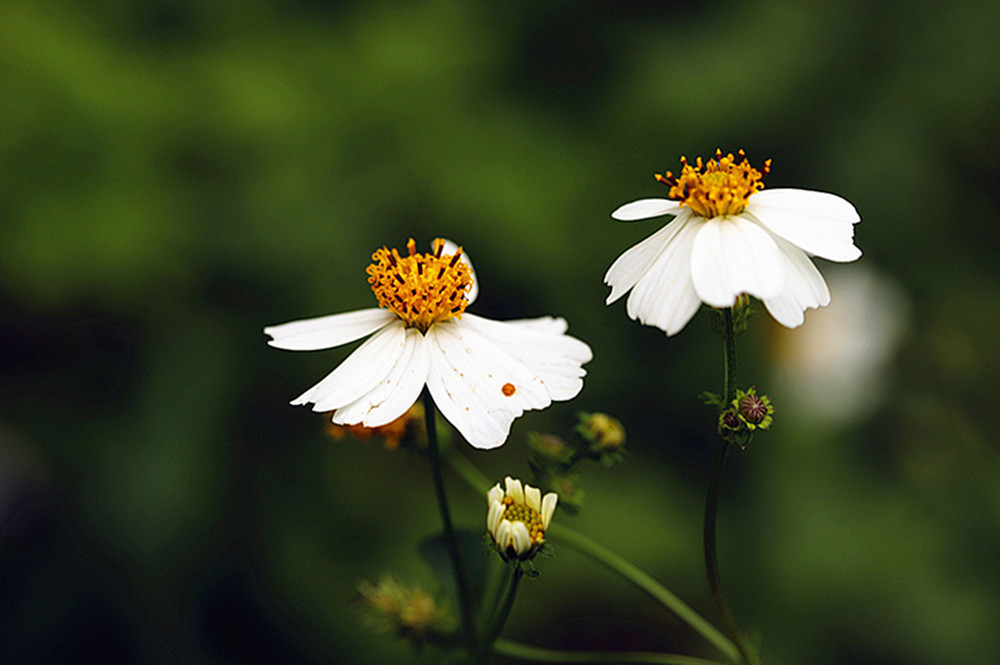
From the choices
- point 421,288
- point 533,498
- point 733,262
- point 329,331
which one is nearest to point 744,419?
point 733,262

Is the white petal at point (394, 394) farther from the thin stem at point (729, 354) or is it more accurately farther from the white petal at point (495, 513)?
the thin stem at point (729, 354)

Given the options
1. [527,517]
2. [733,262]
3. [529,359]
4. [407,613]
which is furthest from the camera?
[407,613]

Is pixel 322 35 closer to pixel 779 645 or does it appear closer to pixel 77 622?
pixel 77 622

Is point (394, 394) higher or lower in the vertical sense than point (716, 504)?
higher

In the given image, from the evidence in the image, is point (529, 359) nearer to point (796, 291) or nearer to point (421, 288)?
point (421, 288)

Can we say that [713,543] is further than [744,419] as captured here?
Yes
